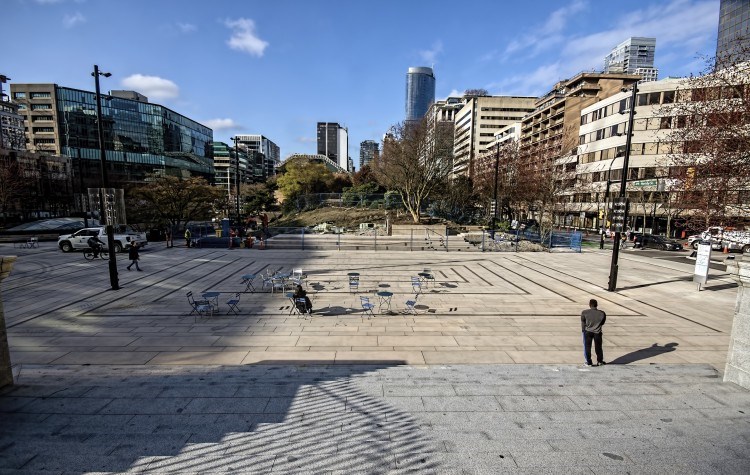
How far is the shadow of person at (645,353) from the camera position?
7.59 meters

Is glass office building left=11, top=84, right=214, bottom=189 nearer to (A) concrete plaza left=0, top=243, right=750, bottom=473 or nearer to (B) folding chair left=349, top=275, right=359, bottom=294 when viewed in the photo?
(B) folding chair left=349, top=275, right=359, bottom=294

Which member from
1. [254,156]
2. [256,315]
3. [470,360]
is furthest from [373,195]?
[254,156]

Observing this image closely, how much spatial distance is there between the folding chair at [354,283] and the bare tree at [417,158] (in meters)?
22.5

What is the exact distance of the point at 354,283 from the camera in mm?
12703

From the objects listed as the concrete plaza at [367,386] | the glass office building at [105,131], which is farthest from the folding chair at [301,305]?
the glass office building at [105,131]

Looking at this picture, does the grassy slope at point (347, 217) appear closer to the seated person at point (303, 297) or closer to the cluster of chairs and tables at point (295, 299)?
the cluster of chairs and tables at point (295, 299)

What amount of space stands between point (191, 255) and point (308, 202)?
1161 inches

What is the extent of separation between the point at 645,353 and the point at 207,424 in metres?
9.65

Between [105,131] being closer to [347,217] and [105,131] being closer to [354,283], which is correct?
[347,217]

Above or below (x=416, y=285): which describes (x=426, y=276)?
above

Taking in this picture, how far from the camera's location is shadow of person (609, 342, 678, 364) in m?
7.59

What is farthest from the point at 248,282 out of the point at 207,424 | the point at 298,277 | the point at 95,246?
the point at 95,246

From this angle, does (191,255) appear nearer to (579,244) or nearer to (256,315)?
(256,315)

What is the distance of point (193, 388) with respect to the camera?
5.43 meters
